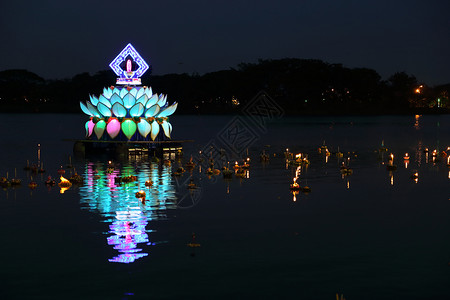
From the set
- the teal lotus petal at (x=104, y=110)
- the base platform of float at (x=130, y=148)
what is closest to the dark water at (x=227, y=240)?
the base platform of float at (x=130, y=148)

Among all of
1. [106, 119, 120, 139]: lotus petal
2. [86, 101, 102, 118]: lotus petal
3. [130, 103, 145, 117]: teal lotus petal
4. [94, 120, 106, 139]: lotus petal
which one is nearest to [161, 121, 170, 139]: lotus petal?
[130, 103, 145, 117]: teal lotus petal

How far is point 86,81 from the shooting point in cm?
17012

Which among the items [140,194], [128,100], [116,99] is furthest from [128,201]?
[116,99]

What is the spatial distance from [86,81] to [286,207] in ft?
506

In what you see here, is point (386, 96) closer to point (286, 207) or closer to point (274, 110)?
point (274, 110)

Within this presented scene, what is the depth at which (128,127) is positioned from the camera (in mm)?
40062

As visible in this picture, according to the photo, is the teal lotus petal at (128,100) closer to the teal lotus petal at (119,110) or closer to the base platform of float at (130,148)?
the teal lotus petal at (119,110)

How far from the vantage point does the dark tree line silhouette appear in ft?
484

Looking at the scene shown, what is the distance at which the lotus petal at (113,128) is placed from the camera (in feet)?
131

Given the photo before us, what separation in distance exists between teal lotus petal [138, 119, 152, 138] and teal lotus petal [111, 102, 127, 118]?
1.11m

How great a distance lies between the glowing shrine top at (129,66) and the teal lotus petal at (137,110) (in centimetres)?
142

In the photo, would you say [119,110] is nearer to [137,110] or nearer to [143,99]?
[137,110]

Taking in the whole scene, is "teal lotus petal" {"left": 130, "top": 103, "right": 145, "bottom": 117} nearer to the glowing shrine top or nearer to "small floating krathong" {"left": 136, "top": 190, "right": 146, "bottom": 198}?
the glowing shrine top

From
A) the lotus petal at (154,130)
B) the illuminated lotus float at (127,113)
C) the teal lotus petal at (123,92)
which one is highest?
the teal lotus petal at (123,92)
